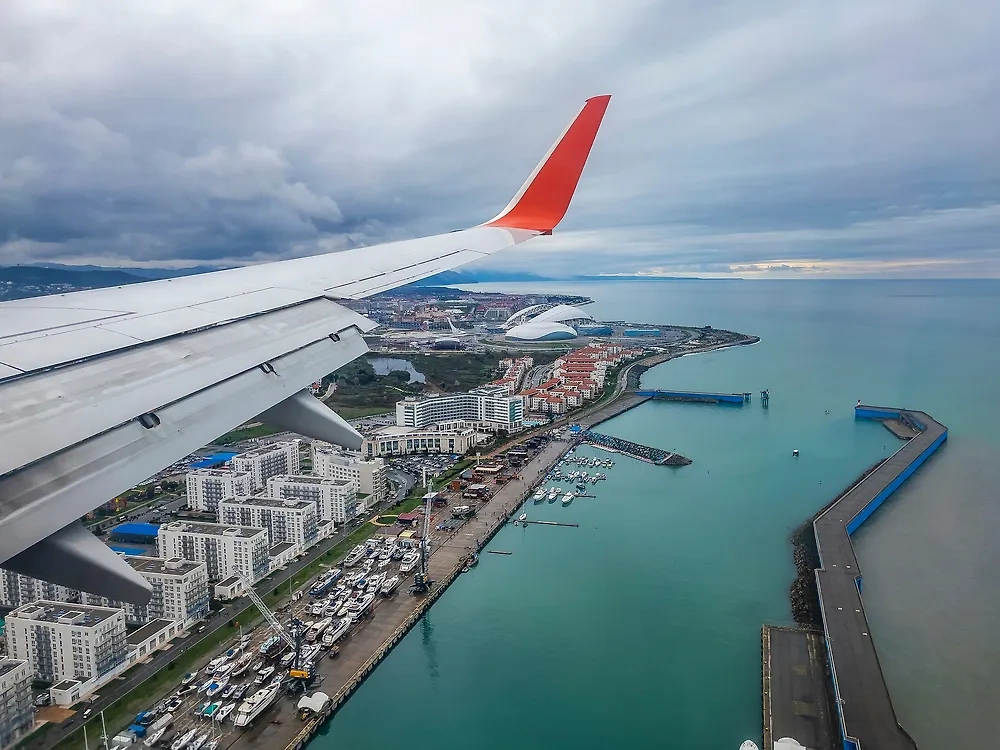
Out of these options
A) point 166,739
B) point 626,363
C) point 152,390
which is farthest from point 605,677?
point 626,363

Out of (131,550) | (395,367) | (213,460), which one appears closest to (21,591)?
(131,550)

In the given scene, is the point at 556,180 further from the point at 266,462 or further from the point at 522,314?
the point at 522,314

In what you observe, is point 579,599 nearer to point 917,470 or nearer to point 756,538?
point 756,538

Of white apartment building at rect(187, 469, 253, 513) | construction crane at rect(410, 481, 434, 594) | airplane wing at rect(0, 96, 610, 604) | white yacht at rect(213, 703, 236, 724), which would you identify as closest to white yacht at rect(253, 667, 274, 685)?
white yacht at rect(213, 703, 236, 724)

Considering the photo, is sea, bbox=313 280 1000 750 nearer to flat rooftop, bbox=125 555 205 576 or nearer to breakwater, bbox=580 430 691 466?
breakwater, bbox=580 430 691 466

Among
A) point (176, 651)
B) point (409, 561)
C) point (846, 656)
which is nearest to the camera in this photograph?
point (846, 656)

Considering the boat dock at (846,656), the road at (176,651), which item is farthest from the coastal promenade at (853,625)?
the road at (176,651)

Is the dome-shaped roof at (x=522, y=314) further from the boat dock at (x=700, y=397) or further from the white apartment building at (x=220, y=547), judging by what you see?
the white apartment building at (x=220, y=547)
